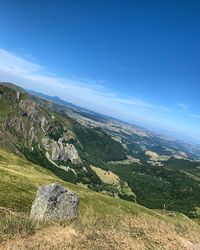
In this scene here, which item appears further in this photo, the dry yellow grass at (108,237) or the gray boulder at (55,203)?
the gray boulder at (55,203)

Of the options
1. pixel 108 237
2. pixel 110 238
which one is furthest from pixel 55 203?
Result: pixel 110 238

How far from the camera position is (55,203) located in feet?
79.9

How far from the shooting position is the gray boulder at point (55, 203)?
73.6ft

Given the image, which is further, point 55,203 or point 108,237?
point 55,203

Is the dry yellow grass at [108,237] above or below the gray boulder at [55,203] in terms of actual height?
above

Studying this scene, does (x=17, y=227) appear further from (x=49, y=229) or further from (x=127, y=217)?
(x=127, y=217)

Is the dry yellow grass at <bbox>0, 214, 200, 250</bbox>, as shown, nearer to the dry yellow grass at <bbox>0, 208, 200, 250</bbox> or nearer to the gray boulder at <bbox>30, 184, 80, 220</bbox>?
the dry yellow grass at <bbox>0, 208, 200, 250</bbox>

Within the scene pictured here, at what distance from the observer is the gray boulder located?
73.6 feet

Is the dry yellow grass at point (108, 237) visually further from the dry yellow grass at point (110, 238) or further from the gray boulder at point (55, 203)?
the gray boulder at point (55, 203)

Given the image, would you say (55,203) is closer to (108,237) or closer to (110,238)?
(108,237)

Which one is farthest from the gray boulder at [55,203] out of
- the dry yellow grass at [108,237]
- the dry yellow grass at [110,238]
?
the dry yellow grass at [110,238]

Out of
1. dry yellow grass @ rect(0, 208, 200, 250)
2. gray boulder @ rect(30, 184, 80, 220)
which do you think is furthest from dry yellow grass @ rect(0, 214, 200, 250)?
gray boulder @ rect(30, 184, 80, 220)

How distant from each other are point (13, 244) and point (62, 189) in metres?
18.0

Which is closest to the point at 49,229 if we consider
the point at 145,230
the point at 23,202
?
the point at 145,230
